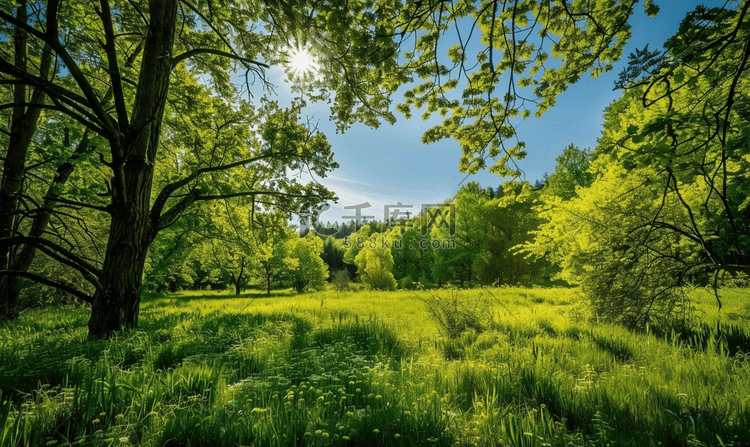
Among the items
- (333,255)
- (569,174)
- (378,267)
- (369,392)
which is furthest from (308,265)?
(333,255)

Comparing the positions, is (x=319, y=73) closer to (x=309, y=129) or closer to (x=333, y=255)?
(x=309, y=129)

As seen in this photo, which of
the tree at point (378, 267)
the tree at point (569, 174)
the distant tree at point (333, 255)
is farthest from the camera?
the distant tree at point (333, 255)

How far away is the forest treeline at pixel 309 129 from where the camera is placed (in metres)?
2.62

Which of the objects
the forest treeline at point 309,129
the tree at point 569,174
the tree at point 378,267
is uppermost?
the tree at point 569,174

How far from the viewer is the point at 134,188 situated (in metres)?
4.14

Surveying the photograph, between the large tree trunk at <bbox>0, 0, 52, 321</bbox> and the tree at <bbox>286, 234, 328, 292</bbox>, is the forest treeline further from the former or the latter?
the tree at <bbox>286, 234, 328, 292</bbox>

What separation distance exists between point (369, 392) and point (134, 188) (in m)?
4.50

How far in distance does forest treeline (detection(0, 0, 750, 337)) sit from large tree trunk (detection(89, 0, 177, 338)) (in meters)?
0.03

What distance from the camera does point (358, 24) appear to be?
3.58m

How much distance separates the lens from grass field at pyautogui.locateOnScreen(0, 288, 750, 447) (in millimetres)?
A: 1911

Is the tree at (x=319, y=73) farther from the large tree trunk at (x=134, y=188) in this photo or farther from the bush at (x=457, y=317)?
the bush at (x=457, y=317)

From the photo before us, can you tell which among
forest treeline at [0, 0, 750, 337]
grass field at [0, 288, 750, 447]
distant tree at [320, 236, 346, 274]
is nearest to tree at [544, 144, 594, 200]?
forest treeline at [0, 0, 750, 337]

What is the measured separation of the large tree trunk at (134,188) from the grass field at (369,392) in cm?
51

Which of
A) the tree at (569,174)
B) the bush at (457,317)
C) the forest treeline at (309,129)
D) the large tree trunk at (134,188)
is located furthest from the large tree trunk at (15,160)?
the tree at (569,174)
